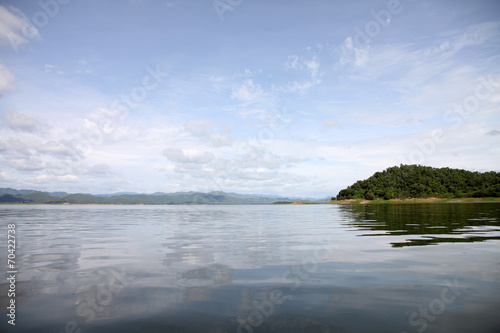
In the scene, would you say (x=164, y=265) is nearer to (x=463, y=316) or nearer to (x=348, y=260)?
(x=348, y=260)

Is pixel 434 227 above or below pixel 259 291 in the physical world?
below

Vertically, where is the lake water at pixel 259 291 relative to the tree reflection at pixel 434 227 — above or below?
above

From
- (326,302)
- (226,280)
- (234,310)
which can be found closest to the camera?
(234,310)

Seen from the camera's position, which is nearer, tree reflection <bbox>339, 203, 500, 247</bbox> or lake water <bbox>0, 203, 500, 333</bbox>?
lake water <bbox>0, 203, 500, 333</bbox>

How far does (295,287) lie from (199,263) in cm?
600

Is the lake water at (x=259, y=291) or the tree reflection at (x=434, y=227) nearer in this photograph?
the lake water at (x=259, y=291)

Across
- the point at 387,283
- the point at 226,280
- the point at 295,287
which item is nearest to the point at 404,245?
the point at 387,283

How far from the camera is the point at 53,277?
1194 cm

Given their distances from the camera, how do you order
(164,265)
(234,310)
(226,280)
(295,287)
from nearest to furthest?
1. (234,310)
2. (295,287)
3. (226,280)
4. (164,265)

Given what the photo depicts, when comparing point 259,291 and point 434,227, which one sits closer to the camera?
point 259,291

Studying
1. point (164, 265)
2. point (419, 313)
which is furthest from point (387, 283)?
point (164, 265)

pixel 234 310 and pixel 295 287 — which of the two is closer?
pixel 234 310

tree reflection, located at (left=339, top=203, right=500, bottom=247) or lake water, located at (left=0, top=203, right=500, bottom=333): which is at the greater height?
lake water, located at (left=0, top=203, right=500, bottom=333)

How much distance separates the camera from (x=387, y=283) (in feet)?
35.1
